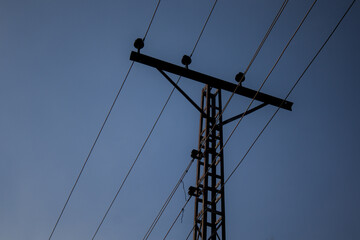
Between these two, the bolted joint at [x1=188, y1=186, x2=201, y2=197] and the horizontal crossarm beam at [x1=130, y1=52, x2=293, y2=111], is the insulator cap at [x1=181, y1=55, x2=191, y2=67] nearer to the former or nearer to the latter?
the horizontal crossarm beam at [x1=130, y1=52, x2=293, y2=111]

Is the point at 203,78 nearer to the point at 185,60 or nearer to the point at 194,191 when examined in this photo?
the point at 185,60

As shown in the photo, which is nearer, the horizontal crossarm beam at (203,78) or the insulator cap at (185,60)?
the horizontal crossarm beam at (203,78)

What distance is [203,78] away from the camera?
29.3 ft

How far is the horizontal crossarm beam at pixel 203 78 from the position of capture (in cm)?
843

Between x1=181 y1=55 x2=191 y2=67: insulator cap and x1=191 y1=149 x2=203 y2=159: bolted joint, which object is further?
x1=181 y1=55 x2=191 y2=67: insulator cap

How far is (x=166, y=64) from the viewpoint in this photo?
852 cm

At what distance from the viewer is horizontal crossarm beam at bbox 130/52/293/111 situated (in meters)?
8.43

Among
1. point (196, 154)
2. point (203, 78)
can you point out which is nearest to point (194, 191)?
point (196, 154)

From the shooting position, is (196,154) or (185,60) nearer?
(196,154)

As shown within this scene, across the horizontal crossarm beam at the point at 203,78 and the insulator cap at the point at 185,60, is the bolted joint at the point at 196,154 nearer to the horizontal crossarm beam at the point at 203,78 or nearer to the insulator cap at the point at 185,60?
the horizontal crossarm beam at the point at 203,78

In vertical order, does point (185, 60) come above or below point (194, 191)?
above

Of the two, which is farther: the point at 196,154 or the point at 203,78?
the point at 203,78

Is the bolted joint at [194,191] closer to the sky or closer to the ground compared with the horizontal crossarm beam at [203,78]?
closer to the ground

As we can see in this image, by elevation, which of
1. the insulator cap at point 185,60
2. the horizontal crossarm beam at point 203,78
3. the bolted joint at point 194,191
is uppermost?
the insulator cap at point 185,60
